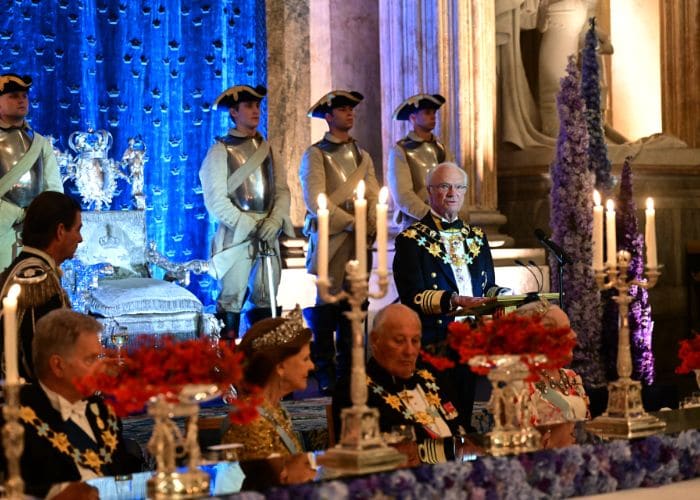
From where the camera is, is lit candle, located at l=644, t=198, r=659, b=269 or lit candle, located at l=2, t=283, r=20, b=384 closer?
lit candle, located at l=2, t=283, r=20, b=384

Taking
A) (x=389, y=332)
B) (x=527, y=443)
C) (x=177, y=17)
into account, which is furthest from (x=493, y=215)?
(x=527, y=443)

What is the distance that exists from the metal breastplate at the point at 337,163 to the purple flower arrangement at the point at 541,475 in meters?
5.02

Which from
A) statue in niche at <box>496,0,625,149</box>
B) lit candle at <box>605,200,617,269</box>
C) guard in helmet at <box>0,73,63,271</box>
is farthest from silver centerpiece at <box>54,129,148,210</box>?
lit candle at <box>605,200,617,269</box>

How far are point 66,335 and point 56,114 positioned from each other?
20.8 feet

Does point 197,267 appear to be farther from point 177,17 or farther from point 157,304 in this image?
point 177,17

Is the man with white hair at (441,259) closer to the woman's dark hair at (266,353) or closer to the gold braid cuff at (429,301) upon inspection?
the gold braid cuff at (429,301)

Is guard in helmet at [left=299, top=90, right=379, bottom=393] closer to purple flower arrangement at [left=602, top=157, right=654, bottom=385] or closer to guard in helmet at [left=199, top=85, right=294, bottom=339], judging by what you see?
guard in helmet at [left=199, top=85, right=294, bottom=339]

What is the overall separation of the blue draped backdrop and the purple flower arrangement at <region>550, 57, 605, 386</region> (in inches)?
88.0

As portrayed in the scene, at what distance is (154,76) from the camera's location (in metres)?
10.6

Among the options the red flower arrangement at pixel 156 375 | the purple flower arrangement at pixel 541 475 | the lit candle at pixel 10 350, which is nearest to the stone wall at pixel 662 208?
the purple flower arrangement at pixel 541 475

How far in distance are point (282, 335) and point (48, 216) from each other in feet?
3.98

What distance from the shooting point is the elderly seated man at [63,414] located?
3943mm

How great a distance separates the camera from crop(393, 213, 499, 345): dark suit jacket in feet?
22.2

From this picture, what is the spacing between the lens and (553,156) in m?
11.0
